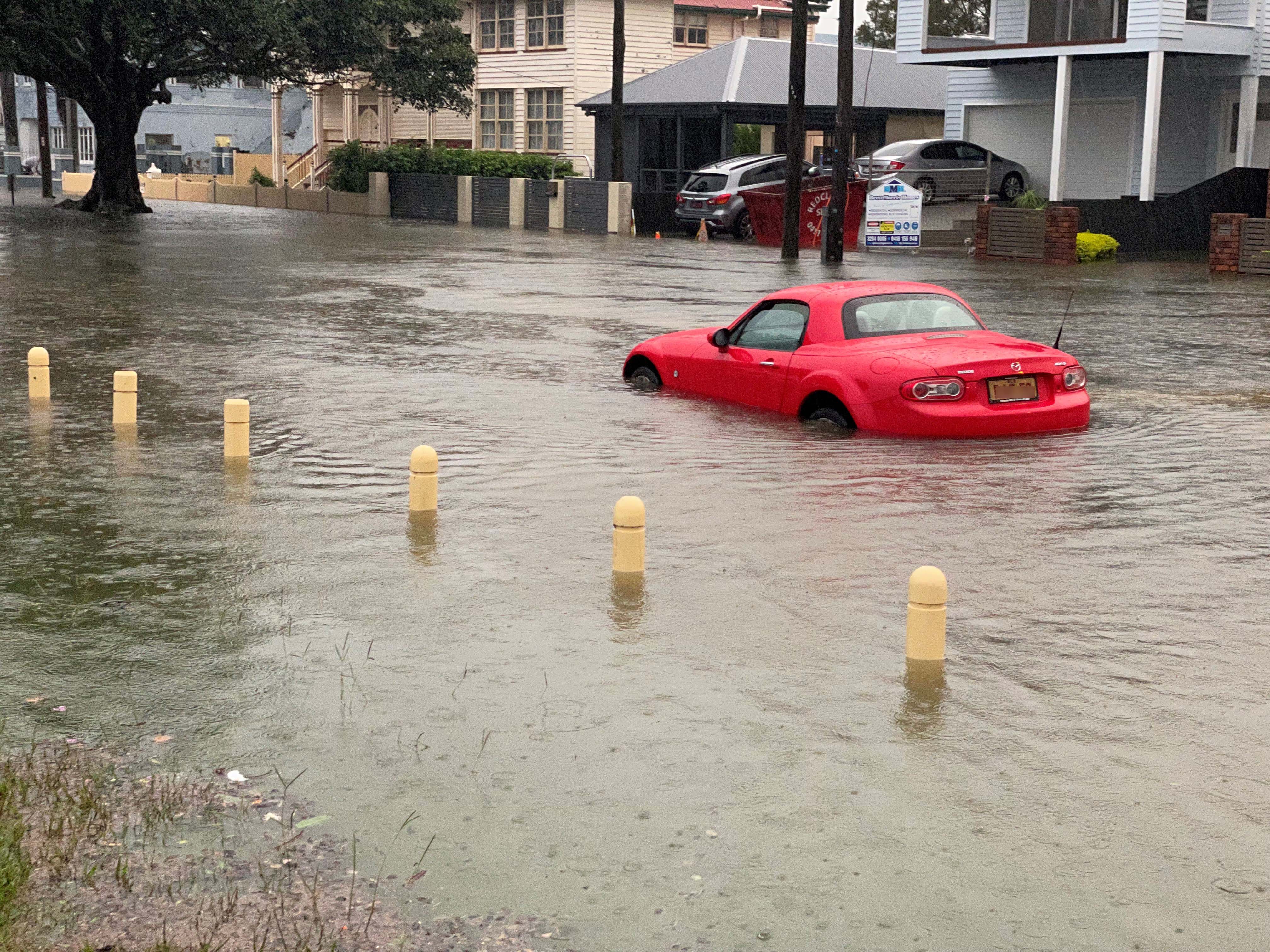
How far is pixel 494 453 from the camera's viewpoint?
12.1 metres

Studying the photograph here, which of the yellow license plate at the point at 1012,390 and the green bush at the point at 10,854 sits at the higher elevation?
the yellow license plate at the point at 1012,390

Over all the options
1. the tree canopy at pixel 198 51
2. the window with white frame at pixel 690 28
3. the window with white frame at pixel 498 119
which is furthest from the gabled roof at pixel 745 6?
the tree canopy at pixel 198 51

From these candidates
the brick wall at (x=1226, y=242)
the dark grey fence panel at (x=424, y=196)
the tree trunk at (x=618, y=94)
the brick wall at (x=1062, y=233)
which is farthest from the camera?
the dark grey fence panel at (x=424, y=196)

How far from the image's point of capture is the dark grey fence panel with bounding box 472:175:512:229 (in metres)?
52.3

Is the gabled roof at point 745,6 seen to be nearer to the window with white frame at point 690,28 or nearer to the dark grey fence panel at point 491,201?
the window with white frame at point 690,28

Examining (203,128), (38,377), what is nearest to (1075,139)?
(38,377)

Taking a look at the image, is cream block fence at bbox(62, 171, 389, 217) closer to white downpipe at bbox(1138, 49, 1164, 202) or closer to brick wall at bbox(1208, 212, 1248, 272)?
white downpipe at bbox(1138, 49, 1164, 202)

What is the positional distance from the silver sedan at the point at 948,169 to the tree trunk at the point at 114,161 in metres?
22.4

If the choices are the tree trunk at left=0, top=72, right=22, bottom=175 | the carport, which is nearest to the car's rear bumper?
the carport

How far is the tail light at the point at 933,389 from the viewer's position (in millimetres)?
12391

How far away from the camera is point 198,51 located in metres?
50.8

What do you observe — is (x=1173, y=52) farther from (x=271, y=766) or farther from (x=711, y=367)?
(x=271, y=766)

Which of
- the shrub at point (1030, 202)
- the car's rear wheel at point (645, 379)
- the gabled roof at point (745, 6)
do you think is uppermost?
the gabled roof at point (745, 6)

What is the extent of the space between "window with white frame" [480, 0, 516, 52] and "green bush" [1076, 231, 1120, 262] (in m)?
28.2
